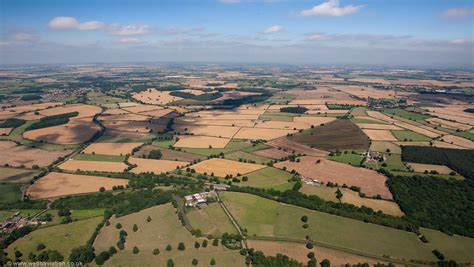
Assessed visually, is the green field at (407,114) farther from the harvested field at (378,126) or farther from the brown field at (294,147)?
the brown field at (294,147)

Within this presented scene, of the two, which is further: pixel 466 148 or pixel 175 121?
pixel 175 121

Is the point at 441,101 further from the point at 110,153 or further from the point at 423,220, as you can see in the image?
the point at 110,153

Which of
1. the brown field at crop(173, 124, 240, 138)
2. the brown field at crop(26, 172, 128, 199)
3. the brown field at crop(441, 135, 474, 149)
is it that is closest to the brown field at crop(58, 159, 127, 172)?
the brown field at crop(26, 172, 128, 199)

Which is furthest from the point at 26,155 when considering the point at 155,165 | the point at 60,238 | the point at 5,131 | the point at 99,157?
the point at 60,238

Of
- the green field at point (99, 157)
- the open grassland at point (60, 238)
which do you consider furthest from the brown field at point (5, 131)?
the open grassland at point (60, 238)

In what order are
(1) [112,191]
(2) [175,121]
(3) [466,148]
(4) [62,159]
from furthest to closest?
(2) [175,121], (3) [466,148], (4) [62,159], (1) [112,191]

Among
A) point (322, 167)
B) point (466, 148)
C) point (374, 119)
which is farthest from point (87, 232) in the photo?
point (374, 119)

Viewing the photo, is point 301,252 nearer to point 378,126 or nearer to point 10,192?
point 10,192

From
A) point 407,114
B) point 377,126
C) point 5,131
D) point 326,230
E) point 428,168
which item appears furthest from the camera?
point 407,114
